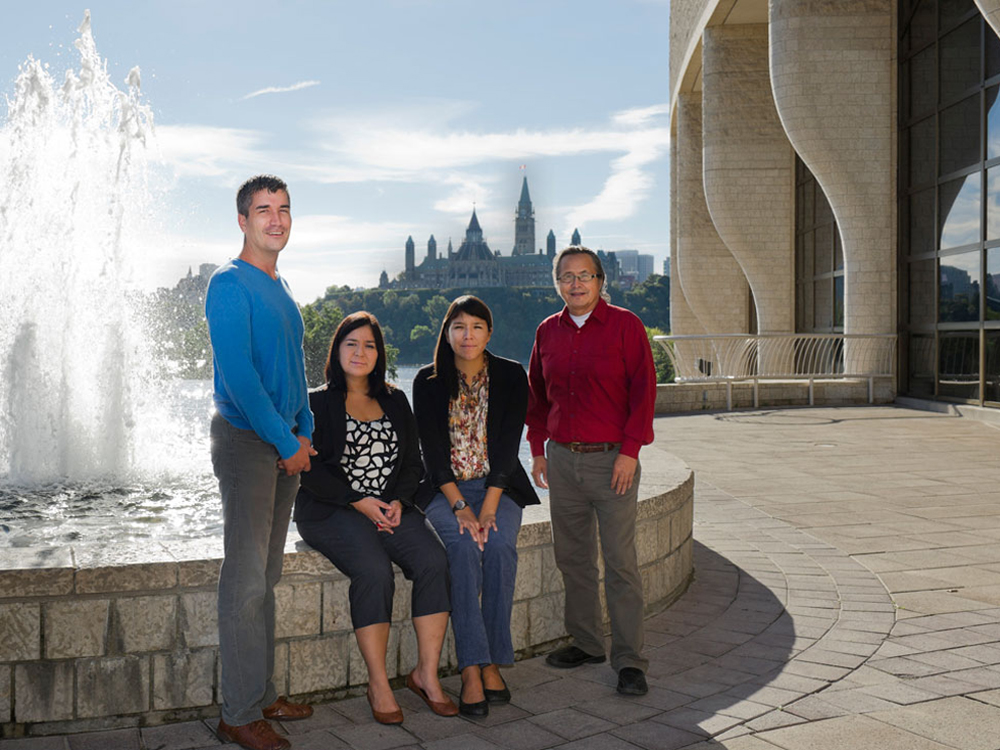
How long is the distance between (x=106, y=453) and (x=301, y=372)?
5.66 metres

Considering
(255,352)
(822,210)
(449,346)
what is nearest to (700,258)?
(822,210)

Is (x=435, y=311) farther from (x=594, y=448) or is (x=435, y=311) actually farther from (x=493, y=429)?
(x=594, y=448)

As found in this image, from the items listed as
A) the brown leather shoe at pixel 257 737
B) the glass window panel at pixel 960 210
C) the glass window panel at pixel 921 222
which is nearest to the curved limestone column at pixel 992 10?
the glass window panel at pixel 960 210

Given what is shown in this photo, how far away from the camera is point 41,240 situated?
9.32 m

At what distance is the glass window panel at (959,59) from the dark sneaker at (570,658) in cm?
1421

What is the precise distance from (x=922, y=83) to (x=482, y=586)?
53.4 ft

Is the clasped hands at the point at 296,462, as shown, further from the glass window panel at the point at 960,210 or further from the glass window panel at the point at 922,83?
the glass window panel at the point at 922,83

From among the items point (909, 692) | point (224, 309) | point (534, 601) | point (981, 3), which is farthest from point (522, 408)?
point (981, 3)

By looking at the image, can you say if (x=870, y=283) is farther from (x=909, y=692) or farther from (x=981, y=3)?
(x=909, y=692)

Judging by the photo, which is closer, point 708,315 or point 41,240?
point 41,240

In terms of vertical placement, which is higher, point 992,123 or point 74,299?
point 992,123

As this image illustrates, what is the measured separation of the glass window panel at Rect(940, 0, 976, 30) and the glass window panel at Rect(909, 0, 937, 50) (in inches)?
10.0

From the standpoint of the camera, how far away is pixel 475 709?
3.38m

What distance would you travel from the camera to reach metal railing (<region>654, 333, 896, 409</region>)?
1666 centimetres
